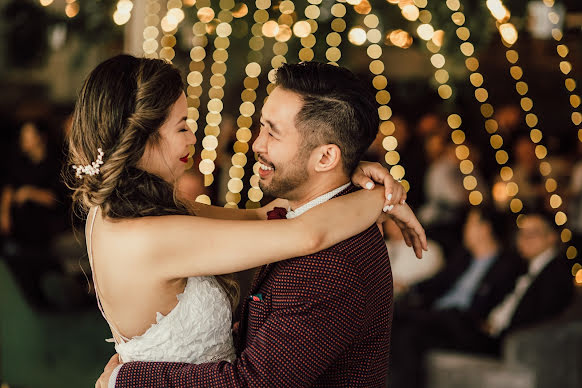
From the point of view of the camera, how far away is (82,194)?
191 cm

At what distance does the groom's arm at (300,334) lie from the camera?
1.60 metres

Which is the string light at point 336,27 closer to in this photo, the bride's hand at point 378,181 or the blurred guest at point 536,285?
the blurred guest at point 536,285

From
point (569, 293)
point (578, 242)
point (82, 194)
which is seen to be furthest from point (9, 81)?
point (82, 194)

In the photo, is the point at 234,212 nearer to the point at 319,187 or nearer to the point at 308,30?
the point at 319,187

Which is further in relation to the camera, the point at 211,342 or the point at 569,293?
the point at 569,293

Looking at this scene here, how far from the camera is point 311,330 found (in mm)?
1611

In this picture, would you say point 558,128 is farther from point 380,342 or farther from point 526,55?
point 380,342

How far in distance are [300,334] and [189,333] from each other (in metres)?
0.41

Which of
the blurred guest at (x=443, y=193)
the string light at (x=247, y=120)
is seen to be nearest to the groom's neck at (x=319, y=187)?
the string light at (x=247, y=120)

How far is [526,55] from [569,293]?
702cm

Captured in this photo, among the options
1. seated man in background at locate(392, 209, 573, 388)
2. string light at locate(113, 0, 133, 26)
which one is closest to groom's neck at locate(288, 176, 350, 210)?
string light at locate(113, 0, 133, 26)

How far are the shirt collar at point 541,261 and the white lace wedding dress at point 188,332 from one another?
2.90 meters

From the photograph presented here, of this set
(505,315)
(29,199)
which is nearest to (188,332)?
(505,315)

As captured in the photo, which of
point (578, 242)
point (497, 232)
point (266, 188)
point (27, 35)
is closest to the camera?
point (266, 188)
